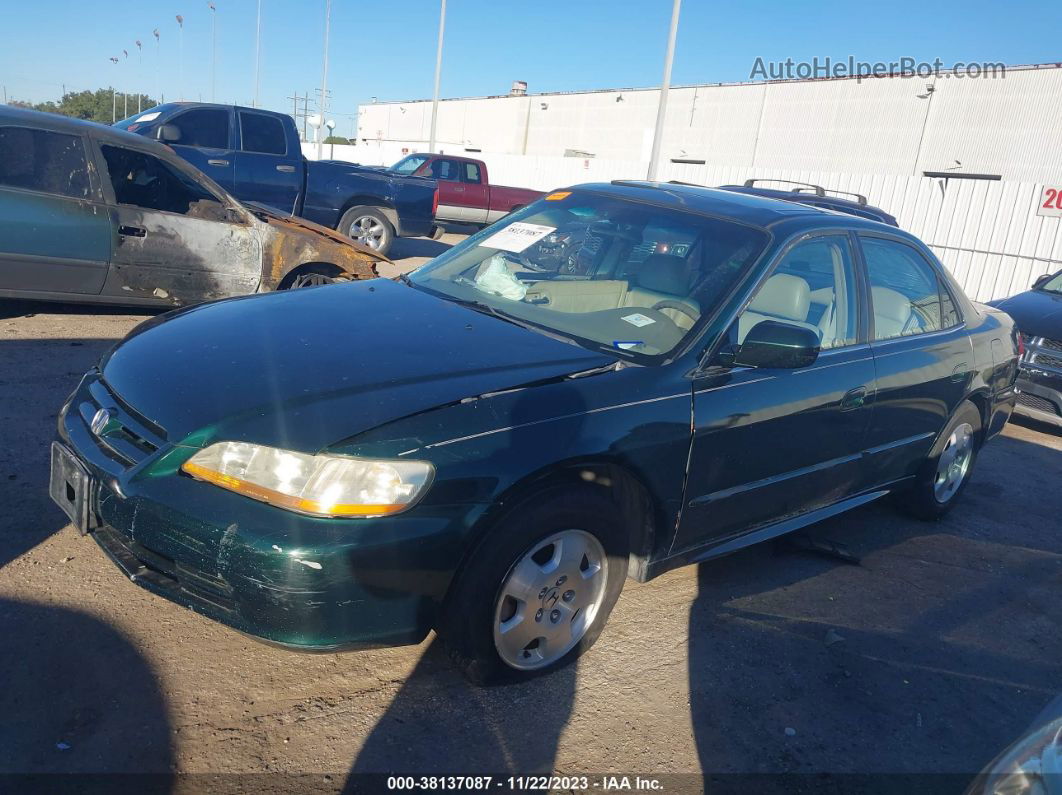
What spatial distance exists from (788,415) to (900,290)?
4.50 feet

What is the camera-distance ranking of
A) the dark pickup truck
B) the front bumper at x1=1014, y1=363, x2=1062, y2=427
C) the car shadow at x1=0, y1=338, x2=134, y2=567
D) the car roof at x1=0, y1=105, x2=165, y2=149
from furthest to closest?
the dark pickup truck, the front bumper at x1=1014, y1=363, x2=1062, y2=427, the car roof at x1=0, y1=105, x2=165, y2=149, the car shadow at x1=0, y1=338, x2=134, y2=567

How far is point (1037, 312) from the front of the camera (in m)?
7.86

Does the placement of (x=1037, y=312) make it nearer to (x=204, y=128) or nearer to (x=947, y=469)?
(x=947, y=469)

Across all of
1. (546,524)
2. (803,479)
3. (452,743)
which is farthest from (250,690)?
(803,479)

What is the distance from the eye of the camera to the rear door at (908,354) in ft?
13.7

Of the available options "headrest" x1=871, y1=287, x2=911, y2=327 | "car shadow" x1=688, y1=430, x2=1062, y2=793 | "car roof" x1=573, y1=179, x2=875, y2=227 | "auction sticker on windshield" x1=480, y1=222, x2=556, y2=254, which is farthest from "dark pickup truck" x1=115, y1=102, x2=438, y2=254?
"car shadow" x1=688, y1=430, x2=1062, y2=793

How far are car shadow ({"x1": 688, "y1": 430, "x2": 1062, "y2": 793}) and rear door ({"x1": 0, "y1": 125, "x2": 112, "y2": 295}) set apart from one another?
5030 mm

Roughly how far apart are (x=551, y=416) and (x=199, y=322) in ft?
5.06

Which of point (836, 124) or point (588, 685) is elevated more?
point (836, 124)

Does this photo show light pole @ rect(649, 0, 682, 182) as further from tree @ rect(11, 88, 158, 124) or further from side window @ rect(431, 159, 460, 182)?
tree @ rect(11, 88, 158, 124)

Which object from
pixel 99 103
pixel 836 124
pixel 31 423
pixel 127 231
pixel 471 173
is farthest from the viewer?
pixel 99 103

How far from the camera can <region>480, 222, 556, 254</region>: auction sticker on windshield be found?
4.08 m

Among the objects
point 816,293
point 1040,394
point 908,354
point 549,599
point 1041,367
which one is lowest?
point 549,599

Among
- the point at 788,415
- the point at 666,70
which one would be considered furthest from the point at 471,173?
the point at 788,415
